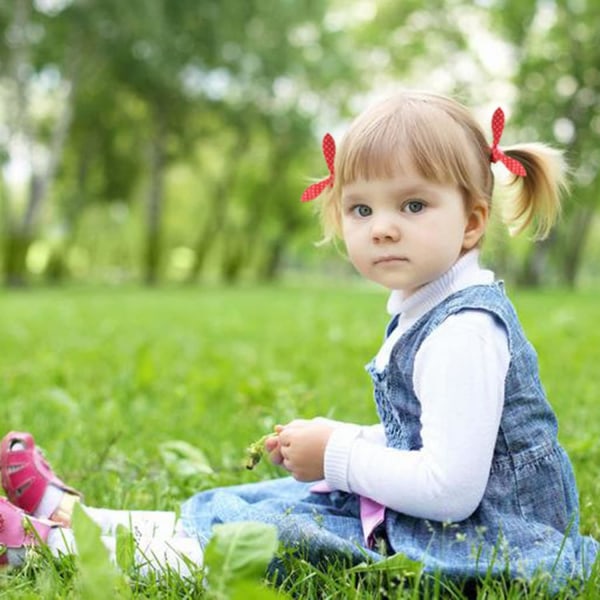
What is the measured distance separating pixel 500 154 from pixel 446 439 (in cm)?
67

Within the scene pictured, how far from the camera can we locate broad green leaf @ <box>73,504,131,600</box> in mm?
1329

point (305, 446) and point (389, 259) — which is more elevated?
point (389, 259)

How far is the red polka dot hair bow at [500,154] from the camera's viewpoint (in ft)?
6.39

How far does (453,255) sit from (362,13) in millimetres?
27165

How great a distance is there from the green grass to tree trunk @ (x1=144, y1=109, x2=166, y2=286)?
52.8 feet

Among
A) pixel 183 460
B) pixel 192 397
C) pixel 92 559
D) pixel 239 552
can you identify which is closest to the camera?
pixel 92 559

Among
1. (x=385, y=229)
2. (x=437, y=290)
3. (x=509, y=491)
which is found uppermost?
(x=385, y=229)

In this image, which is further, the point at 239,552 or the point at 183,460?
the point at 183,460

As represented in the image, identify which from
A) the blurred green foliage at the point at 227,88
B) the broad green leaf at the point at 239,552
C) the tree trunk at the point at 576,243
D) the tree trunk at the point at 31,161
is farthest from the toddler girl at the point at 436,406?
the tree trunk at the point at 576,243

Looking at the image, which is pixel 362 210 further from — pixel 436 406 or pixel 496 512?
pixel 496 512

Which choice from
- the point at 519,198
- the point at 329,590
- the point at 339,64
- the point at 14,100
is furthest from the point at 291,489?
the point at 339,64

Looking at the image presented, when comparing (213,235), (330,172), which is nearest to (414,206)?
(330,172)

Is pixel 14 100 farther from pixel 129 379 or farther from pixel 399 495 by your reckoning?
pixel 399 495

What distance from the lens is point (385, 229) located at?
1.83 m
